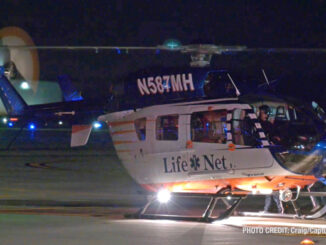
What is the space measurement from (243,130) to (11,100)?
8.59m

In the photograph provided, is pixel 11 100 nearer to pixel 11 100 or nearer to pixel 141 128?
pixel 11 100

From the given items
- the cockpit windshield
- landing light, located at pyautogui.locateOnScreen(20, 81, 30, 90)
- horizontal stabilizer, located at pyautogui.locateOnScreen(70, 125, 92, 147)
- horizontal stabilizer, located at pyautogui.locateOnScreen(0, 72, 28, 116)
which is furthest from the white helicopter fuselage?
landing light, located at pyautogui.locateOnScreen(20, 81, 30, 90)

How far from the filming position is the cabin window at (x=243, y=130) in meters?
11.0

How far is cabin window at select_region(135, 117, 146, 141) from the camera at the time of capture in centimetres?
1249

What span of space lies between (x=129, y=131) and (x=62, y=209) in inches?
74.5

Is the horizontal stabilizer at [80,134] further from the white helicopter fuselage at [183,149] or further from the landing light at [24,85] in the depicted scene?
the landing light at [24,85]

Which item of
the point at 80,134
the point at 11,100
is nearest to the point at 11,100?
the point at 11,100

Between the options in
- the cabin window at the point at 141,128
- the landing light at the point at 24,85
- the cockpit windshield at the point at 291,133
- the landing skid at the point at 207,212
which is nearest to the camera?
the cockpit windshield at the point at 291,133

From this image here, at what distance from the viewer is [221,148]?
11.3 meters

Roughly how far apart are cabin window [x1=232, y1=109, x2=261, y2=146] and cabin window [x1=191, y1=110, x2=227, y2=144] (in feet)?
0.65

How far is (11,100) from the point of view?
17906 millimetres

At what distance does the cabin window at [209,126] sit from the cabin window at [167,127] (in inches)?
14.2

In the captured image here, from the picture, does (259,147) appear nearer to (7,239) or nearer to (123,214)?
(123,214)

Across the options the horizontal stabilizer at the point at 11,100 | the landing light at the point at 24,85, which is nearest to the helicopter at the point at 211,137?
the horizontal stabilizer at the point at 11,100
